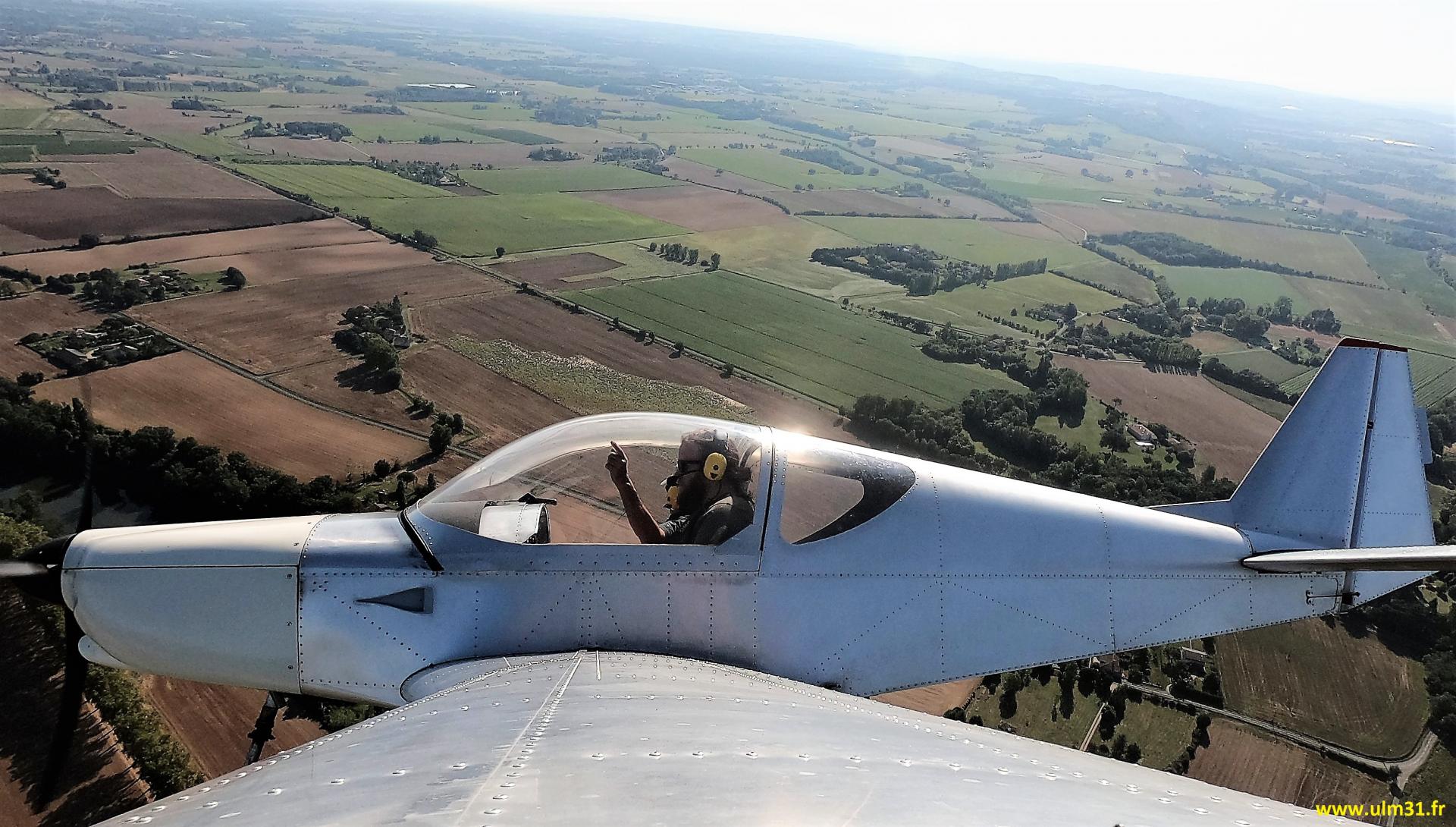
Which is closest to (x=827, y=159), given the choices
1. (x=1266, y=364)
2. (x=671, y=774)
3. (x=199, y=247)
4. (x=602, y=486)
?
(x=1266, y=364)

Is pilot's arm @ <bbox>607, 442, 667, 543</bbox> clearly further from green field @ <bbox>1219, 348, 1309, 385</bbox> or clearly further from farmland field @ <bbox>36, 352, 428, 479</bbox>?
green field @ <bbox>1219, 348, 1309, 385</bbox>

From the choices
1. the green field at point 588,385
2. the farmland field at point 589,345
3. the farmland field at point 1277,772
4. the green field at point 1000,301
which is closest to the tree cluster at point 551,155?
the farmland field at point 589,345

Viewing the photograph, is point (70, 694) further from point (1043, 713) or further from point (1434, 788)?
point (1434, 788)

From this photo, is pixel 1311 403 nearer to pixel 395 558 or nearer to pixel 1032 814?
pixel 1032 814

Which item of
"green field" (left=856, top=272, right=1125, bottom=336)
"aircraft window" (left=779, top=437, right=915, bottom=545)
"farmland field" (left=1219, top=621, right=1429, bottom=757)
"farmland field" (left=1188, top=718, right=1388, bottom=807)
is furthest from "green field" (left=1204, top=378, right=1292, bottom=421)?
"aircraft window" (left=779, top=437, right=915, bottom=545)

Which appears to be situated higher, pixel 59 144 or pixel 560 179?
pixel 560 179

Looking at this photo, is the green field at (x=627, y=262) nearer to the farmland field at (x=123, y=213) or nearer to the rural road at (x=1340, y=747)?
the farmland field at (x=123, y=213)
